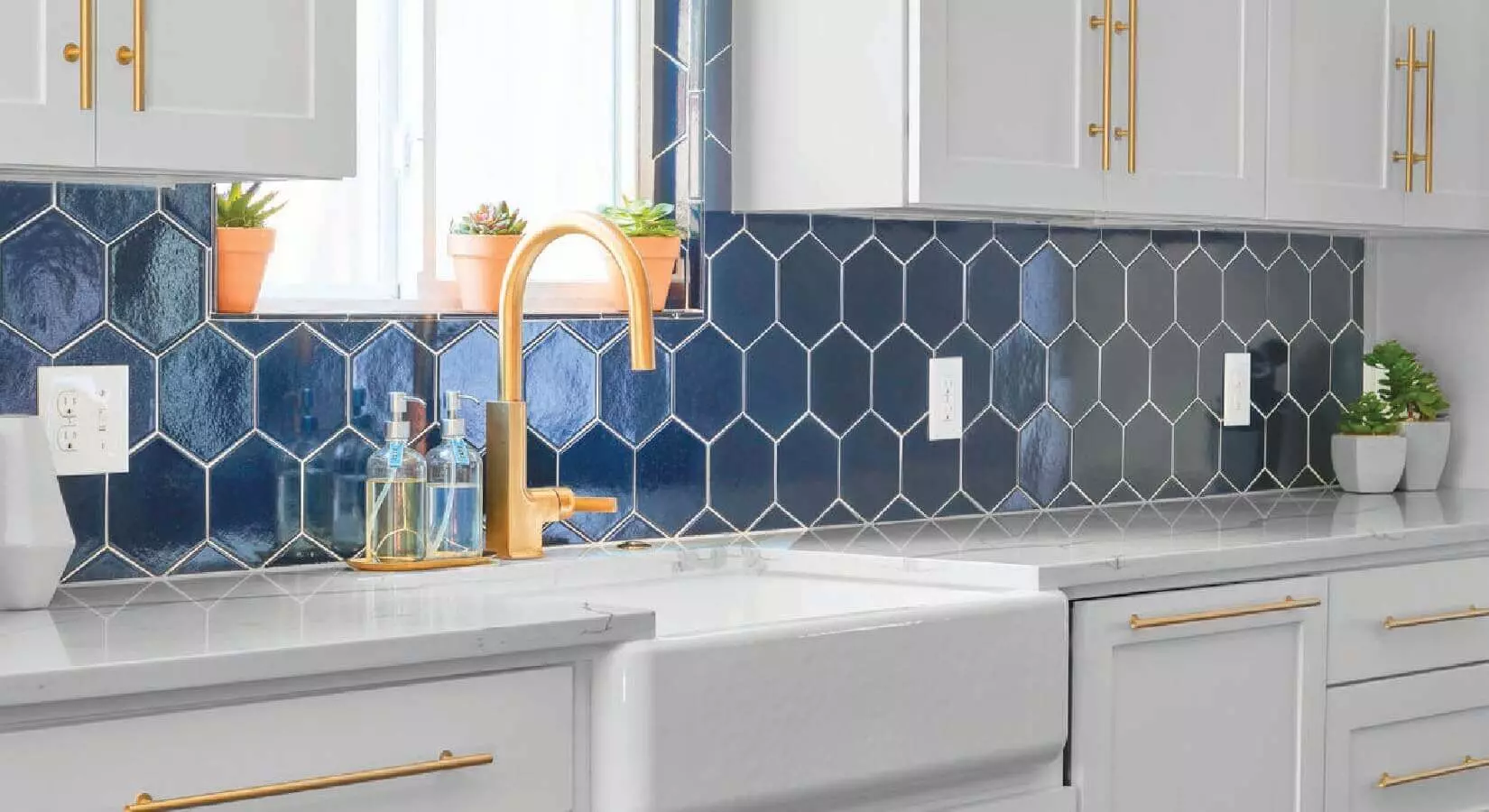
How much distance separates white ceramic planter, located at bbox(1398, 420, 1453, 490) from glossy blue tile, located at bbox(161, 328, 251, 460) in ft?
7.20

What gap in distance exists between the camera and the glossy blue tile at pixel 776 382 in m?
2.73

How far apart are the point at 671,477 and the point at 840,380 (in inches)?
13.3

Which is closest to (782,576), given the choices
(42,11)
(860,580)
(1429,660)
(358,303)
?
(860,580)

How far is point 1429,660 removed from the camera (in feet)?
9.23

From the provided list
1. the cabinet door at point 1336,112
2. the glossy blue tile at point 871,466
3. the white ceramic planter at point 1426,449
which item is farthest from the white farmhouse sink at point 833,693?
the white ceramic planter at point 1426,449

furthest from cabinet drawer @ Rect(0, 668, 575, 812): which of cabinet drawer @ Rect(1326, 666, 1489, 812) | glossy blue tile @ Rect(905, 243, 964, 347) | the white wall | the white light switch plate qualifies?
the white wall

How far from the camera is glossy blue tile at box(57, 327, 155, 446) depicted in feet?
6.95

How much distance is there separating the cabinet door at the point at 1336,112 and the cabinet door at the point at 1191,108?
0.04m

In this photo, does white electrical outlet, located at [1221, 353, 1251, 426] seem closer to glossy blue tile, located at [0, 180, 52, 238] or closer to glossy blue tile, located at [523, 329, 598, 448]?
glossy blue tile, located at [523, 329, 598, 448]

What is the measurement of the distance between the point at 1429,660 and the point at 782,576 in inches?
40.6

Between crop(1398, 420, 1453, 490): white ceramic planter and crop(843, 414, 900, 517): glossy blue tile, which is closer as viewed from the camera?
crop(843, 414, 900, 517): glossy blue tile

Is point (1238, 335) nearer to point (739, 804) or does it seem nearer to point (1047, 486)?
point (1047, 486)

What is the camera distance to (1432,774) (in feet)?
9.24

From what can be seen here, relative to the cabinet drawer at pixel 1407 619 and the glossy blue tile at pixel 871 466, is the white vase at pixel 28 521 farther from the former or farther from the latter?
the cabinet drawer at pixel 1407 619
